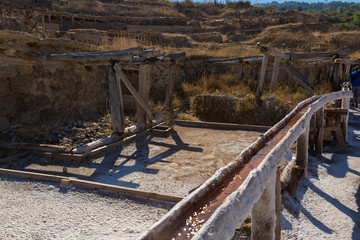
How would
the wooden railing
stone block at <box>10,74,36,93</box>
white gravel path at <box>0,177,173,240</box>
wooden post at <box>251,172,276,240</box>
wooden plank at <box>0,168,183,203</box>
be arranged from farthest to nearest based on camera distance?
stone block at <box>10,74,36,93</box> < wooden plank at <box>0,168,183,203</box> < white gravel path at <box>0,177,173,240</box> < wooden post at <box>251,172,276,240</box> < the wooden railing

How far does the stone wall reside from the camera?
631 cm

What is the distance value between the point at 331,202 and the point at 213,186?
10.5 ft

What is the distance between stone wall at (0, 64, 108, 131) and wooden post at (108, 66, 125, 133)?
1.79 meters

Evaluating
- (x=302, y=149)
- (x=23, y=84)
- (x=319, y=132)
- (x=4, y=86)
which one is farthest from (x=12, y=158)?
(x=319, y=132)

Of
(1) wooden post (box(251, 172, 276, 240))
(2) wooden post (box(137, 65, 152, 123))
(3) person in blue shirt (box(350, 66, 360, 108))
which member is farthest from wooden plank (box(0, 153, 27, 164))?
(3) person in blue shirt (box(350, 66, 360, 108))

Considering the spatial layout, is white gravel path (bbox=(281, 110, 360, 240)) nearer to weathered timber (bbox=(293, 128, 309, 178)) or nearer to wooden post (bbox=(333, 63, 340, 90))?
weathered timber (bbox=(293, 128, 309, 178))

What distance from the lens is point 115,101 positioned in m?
6.19

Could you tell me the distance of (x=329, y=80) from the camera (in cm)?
1130

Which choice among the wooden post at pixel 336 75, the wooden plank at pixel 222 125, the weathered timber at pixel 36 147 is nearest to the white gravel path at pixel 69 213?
the weathered timber at pixel 36 147

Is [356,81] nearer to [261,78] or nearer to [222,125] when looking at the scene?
[261,78]

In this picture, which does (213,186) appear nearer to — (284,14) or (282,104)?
(282,104)

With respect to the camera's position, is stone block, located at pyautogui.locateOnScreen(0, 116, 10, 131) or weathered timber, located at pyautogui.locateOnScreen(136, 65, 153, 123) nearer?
stone block, located at pyautogui.locateOnScreen(0, 116, 10, 131)

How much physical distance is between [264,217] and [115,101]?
438 centimetres

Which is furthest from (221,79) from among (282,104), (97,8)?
(97,8)
